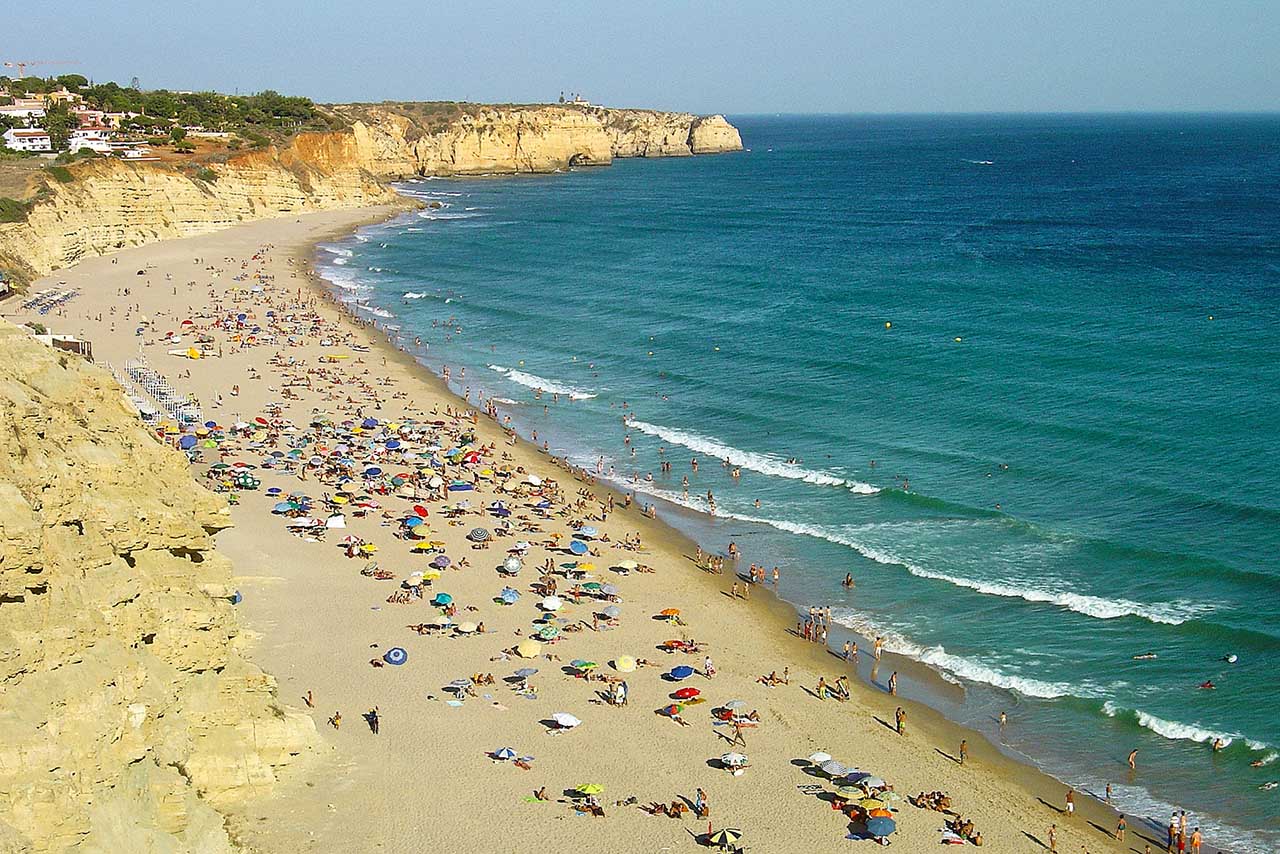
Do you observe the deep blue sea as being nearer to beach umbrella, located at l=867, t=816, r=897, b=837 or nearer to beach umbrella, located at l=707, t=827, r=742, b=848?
beach umbrella, located at l=867, t=816, r=897, b=837

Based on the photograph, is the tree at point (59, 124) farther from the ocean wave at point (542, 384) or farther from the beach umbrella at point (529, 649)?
the beach umbrella at point (529, 649)

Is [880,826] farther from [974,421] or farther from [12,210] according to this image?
[12,210]

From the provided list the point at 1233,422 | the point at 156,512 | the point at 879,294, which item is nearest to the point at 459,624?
the point at 156,512

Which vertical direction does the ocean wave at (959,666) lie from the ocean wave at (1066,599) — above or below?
below

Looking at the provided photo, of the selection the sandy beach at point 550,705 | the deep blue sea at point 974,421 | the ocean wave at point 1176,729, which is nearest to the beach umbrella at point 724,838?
the sandy beach at point 550,705

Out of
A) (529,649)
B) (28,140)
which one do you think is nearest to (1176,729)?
(529,649)
